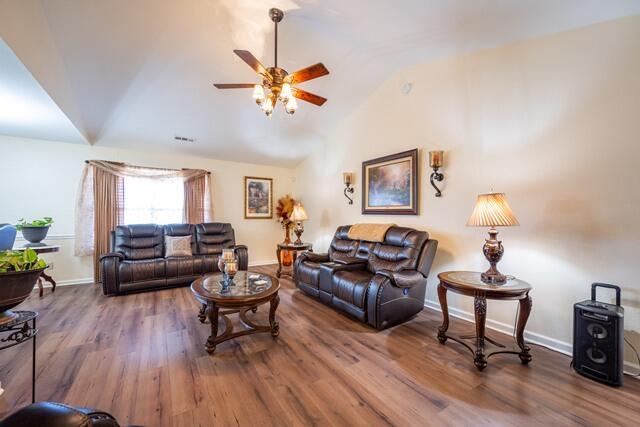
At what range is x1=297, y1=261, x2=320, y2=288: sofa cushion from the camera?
348 centimetres

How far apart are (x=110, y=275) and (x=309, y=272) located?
283 cm

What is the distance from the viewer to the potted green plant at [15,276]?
1173 mm

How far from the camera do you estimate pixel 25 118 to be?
318 centimetres

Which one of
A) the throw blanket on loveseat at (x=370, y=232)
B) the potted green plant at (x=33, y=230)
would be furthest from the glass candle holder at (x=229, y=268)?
the potted green plant at (x=33, y=230)

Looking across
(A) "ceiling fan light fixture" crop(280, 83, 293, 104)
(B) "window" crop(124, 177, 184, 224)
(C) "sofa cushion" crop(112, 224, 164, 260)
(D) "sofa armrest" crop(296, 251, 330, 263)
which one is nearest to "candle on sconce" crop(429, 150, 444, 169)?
(A) "ceiling fan light fixture" crop(280, 83, 293, 104)

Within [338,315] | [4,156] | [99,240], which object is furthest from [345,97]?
[4,156]

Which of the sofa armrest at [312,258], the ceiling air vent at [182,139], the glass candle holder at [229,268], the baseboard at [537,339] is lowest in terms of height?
the baseboard at [537,339]

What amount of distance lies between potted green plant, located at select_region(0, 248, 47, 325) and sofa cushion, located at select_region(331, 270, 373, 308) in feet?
7.92

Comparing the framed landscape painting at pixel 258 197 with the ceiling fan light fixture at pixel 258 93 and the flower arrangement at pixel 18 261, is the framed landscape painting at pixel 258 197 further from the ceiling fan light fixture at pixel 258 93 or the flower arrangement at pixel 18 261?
the flower arrangement at pixel 18 261

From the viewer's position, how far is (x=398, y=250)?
10.5ft

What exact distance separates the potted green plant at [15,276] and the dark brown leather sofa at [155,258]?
2.80 m

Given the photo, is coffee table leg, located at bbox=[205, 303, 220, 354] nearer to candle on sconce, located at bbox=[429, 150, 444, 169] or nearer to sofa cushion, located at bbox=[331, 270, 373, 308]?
sofa cushion, located at bbox=[331, 270, 373, 308]

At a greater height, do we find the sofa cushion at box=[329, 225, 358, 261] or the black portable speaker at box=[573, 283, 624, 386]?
the sofa cushion at box=[329, 225, 358, 261]

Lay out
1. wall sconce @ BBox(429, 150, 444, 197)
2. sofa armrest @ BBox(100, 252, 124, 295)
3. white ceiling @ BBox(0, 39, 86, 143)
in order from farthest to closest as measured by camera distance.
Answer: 1. sofa armrest @ BBox(100, 252, 124, 295)
2. wall sconce @ BBox(429, 150, 444, 197)
3. white ceiling @ BBox(0, 39, 86, 143)
